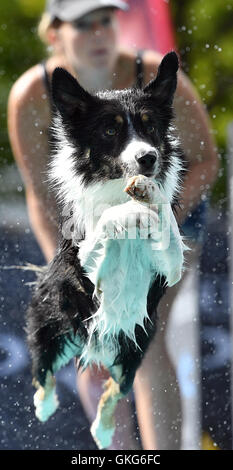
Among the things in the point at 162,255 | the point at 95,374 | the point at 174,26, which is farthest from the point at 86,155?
the point at 174,26

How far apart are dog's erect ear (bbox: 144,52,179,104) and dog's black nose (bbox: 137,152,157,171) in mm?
250

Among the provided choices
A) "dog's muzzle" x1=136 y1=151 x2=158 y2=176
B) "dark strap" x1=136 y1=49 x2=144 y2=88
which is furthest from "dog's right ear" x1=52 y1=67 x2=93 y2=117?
"dark strap" x1=136 y1=49 x2=144 y2=88

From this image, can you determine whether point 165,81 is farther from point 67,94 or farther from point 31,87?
point 31,87

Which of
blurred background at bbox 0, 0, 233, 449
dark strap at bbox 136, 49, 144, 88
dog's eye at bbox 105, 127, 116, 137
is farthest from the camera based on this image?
blurred background at bbox 0, 0, 233, 449

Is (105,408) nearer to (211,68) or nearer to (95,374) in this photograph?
(95,374)

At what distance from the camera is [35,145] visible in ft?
10.2

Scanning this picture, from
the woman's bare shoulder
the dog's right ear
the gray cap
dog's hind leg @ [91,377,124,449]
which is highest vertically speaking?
the gray cap

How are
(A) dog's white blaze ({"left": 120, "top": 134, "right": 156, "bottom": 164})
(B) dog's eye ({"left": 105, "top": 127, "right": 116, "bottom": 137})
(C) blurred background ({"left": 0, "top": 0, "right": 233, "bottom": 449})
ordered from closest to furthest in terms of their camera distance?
(A) dog's white blaze ({"left": 120, "top": 134, "right": 156, "bottom": 164}), (B) dog's eye ({"left": 105, "top": 127, "right": 116, "bottom": 137}), (C) blurred background ({"left": 0, "top": 0, "right": 233, "bottom": 449})

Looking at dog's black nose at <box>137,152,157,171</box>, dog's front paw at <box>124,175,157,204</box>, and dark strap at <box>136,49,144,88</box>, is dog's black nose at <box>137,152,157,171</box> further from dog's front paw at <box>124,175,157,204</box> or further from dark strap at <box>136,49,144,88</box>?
dark strap at <box>136,49,144,88</box>

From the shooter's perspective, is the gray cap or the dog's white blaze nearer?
the dog's white blaze

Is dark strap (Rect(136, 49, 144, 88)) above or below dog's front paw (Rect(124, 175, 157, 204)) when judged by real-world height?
above

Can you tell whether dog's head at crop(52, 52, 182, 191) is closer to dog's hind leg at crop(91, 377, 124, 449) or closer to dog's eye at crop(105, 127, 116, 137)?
dog's eye at crop(105, 127, 116, 137)

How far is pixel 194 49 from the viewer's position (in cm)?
506

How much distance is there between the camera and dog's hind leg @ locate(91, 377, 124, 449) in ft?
10.1
